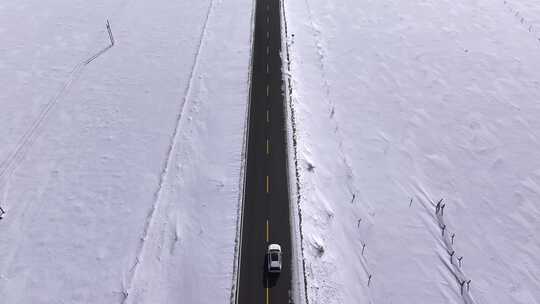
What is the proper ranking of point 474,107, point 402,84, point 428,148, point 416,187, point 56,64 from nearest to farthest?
point 416,187 → point 428,148 → point 474,107 → point 402,84 → point 56,64

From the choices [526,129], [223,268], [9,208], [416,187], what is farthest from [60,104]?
[526,129]

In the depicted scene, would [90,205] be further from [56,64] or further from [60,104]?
[56,64]

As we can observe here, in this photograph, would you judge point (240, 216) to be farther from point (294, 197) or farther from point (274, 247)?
point (294, 197)

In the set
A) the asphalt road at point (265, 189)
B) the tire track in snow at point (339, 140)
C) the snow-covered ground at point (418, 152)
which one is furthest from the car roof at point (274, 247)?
the tire track in snow at point (339, 140)

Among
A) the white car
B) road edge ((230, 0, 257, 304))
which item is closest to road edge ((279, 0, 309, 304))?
the white car

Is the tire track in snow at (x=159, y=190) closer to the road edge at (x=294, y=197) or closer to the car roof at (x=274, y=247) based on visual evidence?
the car roof at (x=274, y=247)
